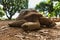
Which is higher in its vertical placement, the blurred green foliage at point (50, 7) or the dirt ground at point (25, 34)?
the dirt ground at point (25, 34)

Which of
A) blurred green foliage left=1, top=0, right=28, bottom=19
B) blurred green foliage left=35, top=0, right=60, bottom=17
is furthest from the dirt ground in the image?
blurred green foliage left=35, top=0, right=60, bottom=17

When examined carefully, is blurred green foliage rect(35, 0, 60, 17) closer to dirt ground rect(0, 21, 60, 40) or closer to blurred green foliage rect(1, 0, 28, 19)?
blurred green foliage rect(1, 0, 28, 19)

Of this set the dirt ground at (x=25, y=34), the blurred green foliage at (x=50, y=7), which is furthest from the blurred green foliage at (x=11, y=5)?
the dirt ground at (x=25, y=34)

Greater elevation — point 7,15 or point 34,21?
point 34,21

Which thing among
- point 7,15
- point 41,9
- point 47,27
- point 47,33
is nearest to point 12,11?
point 7,15

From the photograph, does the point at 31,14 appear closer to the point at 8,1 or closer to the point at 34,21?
the point at 34,21

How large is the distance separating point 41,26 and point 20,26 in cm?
43

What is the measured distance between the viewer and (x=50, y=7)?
7949 millimetres

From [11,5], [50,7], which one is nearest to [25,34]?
[11,5]

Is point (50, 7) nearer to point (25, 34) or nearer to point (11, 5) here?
point (11, 5)

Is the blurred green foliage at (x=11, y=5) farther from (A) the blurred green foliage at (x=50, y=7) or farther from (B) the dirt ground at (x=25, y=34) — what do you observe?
(B) the dirt ground at (x=25, y=34)

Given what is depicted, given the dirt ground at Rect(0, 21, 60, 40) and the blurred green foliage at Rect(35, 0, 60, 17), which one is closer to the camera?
the dirt ground at Rect(0, 21, 60, 40)

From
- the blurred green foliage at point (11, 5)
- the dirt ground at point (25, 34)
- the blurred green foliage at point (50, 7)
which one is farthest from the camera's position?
the blurred green foliage at point (50, 7)

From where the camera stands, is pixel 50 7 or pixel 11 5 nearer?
pixel 11 5
